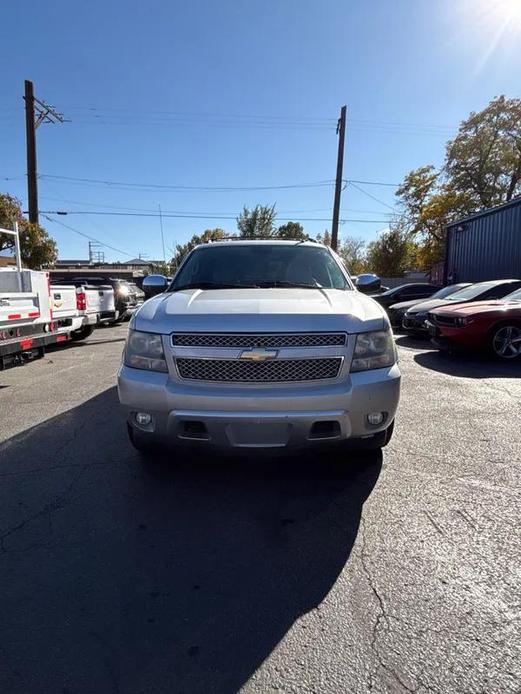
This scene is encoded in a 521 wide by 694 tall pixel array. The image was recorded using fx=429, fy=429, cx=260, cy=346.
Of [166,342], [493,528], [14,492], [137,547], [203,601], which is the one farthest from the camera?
[14,492]

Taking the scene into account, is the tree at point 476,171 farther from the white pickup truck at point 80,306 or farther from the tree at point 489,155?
the white pickup truck at point 80,306

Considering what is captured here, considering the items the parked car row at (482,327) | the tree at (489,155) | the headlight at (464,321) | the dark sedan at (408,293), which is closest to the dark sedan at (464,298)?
the parked car row at (482,327)

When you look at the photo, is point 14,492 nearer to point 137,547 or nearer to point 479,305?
point 137,547

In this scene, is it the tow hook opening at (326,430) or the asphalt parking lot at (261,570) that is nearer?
the asphalt parking lot at (261,570)

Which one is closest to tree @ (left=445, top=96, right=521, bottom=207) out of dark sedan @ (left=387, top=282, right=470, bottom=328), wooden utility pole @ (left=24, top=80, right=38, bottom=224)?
dark sedan @ (left=387, top=282, right=470, bottom=328)

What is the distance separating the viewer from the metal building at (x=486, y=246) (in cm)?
1549

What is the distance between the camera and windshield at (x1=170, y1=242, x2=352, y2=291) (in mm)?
4074

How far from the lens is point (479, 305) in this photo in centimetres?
847

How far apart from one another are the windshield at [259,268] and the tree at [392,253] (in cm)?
4248

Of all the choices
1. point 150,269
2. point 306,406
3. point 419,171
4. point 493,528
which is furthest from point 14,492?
point 150,269

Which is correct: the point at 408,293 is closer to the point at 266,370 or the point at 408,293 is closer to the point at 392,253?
the point at 266,370

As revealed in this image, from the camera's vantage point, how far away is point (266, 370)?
2.79 meters

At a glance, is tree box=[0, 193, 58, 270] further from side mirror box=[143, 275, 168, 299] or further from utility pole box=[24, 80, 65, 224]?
side mirror box=[143, 275, 168, 299]

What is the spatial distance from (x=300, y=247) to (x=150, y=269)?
67.0 metres
